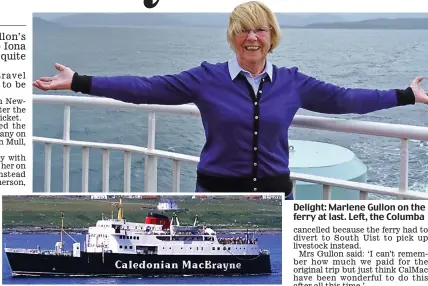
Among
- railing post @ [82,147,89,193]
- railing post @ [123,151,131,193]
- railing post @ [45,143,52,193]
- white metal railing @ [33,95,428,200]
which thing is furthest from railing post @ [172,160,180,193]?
railing post @ [45,143,52,193]

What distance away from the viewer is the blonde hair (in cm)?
168

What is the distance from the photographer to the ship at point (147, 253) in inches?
76.2

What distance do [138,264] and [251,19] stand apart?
2.52 ft

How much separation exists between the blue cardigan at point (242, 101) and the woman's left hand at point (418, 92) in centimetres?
2

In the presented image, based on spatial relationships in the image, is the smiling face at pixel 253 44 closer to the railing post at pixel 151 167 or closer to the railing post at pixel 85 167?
the railing post at pixel 151 167

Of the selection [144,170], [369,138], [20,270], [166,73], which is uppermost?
[166,73]

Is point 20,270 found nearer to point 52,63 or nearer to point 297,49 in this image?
point 52,63

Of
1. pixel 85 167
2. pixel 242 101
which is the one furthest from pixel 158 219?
pixel 242 101

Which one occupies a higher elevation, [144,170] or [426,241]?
[144,170]

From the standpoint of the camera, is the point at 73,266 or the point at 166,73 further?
the point at 73,266

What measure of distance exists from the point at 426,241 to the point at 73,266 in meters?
0.99

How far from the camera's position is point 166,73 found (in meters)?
1.82

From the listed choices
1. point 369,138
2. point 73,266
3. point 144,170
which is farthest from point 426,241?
point 73,266

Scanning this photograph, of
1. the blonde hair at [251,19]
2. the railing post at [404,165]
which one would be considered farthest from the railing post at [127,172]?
the railing post at [404,165]
